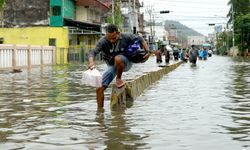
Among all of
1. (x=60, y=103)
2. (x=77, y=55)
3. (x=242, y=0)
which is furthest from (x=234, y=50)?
(x=60, y=103)

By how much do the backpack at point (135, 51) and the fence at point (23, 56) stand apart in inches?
854

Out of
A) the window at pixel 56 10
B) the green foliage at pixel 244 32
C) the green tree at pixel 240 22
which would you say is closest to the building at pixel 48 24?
the window at pixel 56 10

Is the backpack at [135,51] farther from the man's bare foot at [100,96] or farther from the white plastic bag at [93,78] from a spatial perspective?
the man's bare foot at [100,96]

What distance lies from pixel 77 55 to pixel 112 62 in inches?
1852

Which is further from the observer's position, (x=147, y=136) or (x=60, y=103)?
(x=60, y=103)

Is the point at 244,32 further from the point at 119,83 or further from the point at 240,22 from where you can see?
the point at 119,83

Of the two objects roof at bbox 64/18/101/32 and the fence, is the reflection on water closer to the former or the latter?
the fence

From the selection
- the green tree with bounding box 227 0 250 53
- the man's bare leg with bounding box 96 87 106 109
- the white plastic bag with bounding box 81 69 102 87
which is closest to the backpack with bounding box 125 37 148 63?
the white plastic bag with bounding box 81 69 102 87

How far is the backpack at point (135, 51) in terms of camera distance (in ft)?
32.3

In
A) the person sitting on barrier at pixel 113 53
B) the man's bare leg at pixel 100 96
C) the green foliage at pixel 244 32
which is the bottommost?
the man's bare leg at pixel 100 96

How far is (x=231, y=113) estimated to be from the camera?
9039 millimetres

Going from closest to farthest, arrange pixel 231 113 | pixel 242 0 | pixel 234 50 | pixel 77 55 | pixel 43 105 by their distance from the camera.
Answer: pixel 231 113, pixel 43 105, pixel 77 55, pixel 234 50, pixel 242 0

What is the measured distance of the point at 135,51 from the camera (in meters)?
9.88

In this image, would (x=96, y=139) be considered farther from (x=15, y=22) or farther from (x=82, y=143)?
(x=15, y=22)
